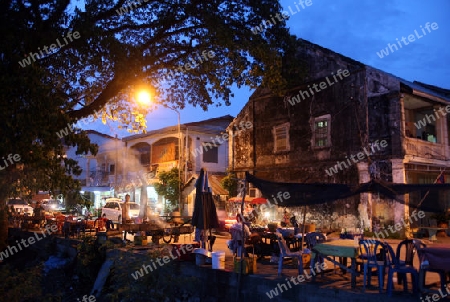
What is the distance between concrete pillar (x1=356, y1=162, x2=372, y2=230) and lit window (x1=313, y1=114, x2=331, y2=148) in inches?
97.1

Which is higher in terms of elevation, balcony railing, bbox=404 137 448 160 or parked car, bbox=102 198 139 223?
balcony railing, bbox=404 137 448 160

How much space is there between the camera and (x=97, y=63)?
12.4 metres

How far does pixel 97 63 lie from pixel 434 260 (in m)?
10.6

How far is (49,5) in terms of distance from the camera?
10.8 m

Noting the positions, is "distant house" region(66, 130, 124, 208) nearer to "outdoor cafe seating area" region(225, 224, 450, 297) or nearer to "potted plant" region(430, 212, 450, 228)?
"potted plant" region(430, 212, 450, 228)

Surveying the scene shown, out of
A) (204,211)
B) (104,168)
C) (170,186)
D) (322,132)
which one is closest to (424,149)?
(322,132)

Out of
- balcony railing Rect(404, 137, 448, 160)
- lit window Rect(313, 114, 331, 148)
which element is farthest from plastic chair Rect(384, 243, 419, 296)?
lit window Rect(313, 114, 331, 148)

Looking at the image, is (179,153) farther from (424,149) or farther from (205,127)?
(424,149)

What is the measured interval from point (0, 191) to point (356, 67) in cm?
1648

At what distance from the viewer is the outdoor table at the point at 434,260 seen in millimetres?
6938

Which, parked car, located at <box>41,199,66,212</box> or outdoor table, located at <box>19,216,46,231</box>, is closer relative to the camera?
outdoor table, located at <box>19,216,46,231</box>

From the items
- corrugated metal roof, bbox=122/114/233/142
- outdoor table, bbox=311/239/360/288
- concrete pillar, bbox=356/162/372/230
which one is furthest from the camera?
corrugated metal roof, bbox=122/114/233/142

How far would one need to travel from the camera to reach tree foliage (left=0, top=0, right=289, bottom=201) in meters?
8.73

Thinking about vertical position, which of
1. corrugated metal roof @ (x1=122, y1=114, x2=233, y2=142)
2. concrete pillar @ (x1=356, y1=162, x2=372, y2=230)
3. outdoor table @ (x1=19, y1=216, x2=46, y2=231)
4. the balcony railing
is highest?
corrugated metal roof @ (x1=122, y1=114, x2=233, y2=142)
